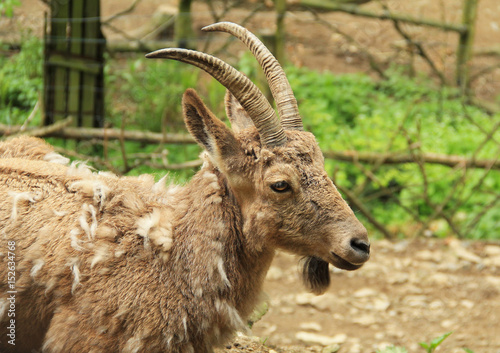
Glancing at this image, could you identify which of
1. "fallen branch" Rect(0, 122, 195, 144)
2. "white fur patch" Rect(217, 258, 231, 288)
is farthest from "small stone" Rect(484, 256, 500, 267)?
"white fur patch" Rect(217, 258, 231, 288)

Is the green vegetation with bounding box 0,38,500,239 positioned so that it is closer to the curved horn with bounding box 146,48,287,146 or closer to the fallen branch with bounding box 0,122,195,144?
the fallen branch with bounding box 0,122,195,144

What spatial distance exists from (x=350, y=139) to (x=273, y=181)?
19.0ft

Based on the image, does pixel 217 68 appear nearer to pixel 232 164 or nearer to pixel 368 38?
pixel 232 164

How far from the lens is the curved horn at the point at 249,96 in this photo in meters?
3.12

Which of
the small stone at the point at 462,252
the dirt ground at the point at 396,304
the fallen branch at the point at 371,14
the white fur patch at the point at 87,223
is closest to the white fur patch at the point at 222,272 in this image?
the white fur patch at the point at 87,223

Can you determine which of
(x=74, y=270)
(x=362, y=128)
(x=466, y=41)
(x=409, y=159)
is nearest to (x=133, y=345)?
(x=74, y=270)

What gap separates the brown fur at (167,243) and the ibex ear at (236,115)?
44cm

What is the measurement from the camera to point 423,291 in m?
6.04

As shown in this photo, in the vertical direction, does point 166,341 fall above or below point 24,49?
below

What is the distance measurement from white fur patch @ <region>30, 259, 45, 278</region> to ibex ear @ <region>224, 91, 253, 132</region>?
1.50 m

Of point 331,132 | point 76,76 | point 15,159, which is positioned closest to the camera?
point 15,159

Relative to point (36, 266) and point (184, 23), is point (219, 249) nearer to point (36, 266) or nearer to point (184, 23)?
point (36, 266)

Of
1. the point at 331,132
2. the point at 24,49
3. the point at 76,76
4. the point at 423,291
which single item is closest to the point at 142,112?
the point at 76,76

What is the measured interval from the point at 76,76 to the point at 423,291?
5125 mm
